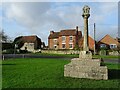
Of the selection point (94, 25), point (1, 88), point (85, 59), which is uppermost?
point (94, 25)

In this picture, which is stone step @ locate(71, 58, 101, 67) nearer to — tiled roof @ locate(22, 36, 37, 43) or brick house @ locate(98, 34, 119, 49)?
brick house @ locate(98, 34, 119, 49)

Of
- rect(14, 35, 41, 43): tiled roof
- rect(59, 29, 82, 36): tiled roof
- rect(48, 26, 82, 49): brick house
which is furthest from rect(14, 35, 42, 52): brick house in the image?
rect(59, 29, 82, 36): tiled roof

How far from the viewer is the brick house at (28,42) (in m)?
92.8

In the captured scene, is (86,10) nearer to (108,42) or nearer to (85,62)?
(85,62)

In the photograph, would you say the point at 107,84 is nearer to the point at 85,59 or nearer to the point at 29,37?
the point at 85,59

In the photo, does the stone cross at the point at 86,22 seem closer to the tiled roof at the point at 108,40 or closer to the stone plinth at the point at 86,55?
the stone plinth at the point at 86,55

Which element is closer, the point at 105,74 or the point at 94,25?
the point at 105,74

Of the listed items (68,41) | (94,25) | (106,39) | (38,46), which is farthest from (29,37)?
(94,25)

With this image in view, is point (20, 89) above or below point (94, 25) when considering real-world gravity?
below

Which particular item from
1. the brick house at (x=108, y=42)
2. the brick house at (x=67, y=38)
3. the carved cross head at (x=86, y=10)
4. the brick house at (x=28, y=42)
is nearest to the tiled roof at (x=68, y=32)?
the brick house at (x=67, y=38)

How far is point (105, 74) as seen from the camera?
11.9 m

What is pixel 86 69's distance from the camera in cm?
1227

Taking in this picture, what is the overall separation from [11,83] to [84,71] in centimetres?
388

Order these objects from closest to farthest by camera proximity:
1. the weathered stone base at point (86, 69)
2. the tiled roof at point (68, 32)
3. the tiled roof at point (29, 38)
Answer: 1. the weathered stone base at point (86, 69)
2. the tiled roof at point (68, 32)
3. the tiled roof at point (29, 38)
